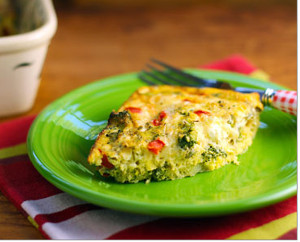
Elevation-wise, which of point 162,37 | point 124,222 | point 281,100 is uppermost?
point 281,100

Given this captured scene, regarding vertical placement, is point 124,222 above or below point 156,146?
below

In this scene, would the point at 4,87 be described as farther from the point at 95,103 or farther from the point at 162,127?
the point at 162,127

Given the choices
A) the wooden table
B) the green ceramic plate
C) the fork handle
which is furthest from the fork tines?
the wooden table

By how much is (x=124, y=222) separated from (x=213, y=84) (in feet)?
3.95

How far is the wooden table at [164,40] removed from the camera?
147 inches

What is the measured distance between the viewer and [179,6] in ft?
17.0

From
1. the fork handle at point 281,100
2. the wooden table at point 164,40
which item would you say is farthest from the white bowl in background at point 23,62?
the fork handle at point 281,100

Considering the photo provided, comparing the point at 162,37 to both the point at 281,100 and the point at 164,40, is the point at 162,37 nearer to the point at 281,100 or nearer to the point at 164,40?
the point at 164,40

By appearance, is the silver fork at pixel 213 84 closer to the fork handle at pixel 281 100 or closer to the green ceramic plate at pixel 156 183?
the fork handle at pixel 281 100

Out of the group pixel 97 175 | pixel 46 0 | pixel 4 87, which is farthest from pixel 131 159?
pixel 46 0

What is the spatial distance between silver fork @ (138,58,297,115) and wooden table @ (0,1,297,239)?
2.09 ft

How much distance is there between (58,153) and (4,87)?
862 mm

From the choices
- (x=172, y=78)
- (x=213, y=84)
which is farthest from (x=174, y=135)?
(x=172, y=78)

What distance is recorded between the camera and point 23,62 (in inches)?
116
